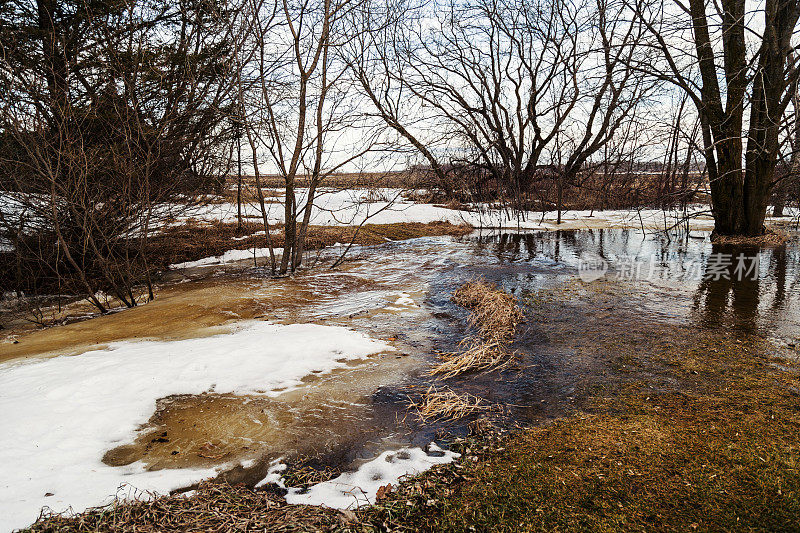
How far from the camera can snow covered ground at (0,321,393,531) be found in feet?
8.77

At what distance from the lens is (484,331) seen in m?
5.68

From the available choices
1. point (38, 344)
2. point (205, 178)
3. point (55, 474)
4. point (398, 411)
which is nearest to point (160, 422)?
point (55, 474)

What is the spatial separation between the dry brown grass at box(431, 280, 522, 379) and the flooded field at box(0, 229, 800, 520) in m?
0.16

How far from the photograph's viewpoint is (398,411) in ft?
12.3

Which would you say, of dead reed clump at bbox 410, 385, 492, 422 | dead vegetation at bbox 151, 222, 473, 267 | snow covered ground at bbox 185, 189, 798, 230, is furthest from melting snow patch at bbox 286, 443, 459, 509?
snow covered ground at bbox 185, 189, 798, 230

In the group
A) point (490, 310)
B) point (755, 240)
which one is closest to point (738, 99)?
point (755, 240)

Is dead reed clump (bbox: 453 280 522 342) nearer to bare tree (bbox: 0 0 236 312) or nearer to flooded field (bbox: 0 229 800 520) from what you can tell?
flooded field (bbox: 0 229 800 520)

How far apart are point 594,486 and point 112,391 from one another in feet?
13.0

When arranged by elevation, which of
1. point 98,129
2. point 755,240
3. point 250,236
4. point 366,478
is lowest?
point 366,478

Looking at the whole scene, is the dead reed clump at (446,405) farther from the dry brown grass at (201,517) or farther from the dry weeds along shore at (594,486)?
the dry brown grass at (201,517)

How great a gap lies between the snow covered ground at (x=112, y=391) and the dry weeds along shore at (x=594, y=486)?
0.35 m

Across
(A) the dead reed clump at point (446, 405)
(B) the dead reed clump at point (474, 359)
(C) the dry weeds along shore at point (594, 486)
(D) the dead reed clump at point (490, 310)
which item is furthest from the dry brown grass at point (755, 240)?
(A) the dead reed clump at point (446, 405)

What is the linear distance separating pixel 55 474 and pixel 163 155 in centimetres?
724

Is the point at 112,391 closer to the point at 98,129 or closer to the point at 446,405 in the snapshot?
the point at 446,405
